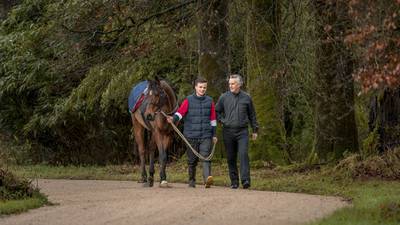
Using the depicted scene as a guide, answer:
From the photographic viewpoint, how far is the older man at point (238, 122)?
15312 millimetres

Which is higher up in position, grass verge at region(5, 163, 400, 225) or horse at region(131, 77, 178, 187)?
horse at region(131, 77, 178, 187)

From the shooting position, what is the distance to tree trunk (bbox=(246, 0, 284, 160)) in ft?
62.3

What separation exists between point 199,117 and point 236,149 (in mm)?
944

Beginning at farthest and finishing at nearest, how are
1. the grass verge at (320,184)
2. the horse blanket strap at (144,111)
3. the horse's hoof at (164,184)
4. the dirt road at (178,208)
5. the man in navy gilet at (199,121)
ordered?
1. the horse blanket strap at (144,111)
2. the horse's hoof at (164,184)
3. the man in navy gilet at (199,121)
4. the dirt road at (178,208)
5. the grass verge at (320,184)

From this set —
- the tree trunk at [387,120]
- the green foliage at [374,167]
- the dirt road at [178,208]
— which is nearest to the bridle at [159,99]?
the dirt road at [178,208]

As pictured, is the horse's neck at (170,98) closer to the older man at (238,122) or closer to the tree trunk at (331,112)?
the older man at (238,122)

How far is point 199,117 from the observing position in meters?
15.6

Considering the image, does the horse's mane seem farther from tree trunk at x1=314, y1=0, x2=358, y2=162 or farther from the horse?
tree trunk at x1=314, y1=0, x2=358, y2=162

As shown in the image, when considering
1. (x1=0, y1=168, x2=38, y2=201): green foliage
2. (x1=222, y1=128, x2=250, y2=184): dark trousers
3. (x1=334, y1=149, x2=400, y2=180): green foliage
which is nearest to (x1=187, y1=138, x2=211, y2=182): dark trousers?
(x1=222, y1=128, x2=250, y2=184): dark trousers

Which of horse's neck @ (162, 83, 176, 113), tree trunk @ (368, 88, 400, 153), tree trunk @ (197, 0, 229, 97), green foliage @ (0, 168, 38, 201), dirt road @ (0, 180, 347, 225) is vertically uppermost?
tree trunk @ (197, 0, 229, 97)

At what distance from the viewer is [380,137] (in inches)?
656

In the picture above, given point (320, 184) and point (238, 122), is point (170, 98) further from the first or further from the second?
point (320, 184)

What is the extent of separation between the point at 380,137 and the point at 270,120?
403 cm

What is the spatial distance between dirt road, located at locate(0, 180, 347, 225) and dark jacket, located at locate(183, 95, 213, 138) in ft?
3.70
